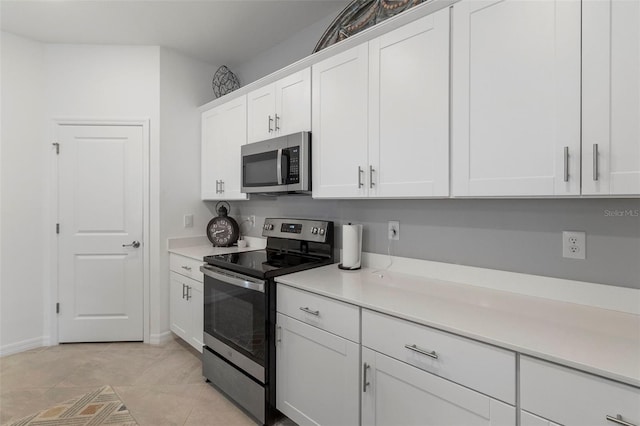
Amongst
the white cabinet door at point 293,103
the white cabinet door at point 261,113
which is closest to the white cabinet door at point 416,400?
the white cabinet door at point 293,103

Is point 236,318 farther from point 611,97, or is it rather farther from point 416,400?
point 611,97

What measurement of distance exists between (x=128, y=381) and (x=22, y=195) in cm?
188

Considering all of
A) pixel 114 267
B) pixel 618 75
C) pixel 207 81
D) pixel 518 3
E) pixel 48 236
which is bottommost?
pixel 114 267

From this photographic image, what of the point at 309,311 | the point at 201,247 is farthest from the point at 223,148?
the point at 309,311

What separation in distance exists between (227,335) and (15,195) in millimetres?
2318

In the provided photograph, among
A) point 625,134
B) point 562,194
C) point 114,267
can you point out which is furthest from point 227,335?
point 625,134

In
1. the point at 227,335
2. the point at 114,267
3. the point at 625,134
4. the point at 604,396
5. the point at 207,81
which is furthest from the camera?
the point at 207,81

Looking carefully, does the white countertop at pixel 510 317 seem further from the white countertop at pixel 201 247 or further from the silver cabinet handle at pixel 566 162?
the white countertop at pixel 201 247

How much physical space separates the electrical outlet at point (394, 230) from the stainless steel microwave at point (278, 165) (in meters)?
0.58

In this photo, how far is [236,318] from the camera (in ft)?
6.91

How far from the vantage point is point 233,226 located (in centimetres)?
315

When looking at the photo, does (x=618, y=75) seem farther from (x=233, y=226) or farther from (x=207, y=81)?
(x=207, y=81)

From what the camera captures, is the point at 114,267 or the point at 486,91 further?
the point at 114,267

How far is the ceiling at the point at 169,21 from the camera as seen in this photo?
2.43m
